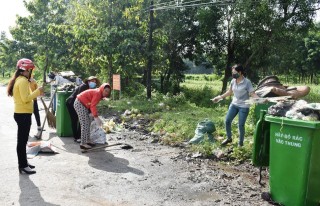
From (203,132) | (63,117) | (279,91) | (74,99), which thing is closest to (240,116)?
(279,91)

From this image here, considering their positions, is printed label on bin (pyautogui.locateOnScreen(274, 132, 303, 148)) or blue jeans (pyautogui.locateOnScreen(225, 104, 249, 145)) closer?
printed label on bin (pyautogui.locateOnScreen(274, 132, 303, 148))

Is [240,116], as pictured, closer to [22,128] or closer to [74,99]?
[74,99]

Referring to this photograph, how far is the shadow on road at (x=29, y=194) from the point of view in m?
4.38

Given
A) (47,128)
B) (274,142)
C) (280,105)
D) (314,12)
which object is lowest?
(47,128)

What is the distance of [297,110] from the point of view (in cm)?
405

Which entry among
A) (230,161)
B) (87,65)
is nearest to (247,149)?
(230,161)

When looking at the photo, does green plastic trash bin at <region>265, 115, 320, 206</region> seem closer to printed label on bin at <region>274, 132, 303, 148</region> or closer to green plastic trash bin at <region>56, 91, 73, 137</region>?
printed label on bin at <region>274, 132, 303, 148</region>

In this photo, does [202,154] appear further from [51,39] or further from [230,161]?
[51,39]

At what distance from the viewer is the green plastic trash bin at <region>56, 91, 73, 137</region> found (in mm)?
8578

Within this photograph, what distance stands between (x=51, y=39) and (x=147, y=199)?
22526mm

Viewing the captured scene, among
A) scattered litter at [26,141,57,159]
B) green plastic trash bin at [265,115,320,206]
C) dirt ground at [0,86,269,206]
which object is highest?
green plastic trash bin at [265,115,320,206]

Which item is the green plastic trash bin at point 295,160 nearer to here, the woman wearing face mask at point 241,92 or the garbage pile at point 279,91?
the woman wearing face mask at point 241,92

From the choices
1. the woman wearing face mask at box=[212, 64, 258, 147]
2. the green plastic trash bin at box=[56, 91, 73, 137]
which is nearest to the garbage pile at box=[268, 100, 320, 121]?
the woman wearing face mask at box=[212, 64, 258, 147]

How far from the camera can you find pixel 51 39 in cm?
2481
